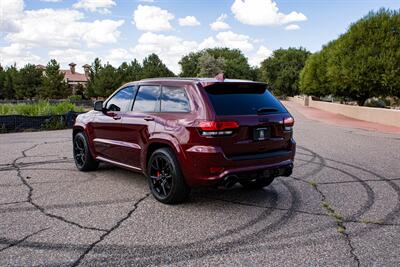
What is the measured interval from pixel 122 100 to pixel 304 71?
4702 centimetres

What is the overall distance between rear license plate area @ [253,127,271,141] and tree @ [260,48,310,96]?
8514 centimetres

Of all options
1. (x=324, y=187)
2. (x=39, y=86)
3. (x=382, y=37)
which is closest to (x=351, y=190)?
(x=324, y=187)

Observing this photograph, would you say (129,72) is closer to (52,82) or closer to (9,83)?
(52,82)

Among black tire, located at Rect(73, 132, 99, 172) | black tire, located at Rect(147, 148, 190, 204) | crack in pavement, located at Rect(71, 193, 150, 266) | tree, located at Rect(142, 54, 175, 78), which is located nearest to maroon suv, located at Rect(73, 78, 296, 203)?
black tire, located at Rect(147, 148, 190, 204)

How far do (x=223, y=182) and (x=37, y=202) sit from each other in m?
2.55

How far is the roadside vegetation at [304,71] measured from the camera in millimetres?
23328

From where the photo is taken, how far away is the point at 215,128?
489cm

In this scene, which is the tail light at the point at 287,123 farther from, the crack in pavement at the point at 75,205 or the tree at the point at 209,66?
the tree at the point at 209,66

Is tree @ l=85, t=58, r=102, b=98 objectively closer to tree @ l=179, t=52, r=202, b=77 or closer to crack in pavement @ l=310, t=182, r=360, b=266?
tree @ l=179, t=52, r=202, b=77

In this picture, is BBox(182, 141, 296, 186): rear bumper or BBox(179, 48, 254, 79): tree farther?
BBox(179, 48, 254, 79): tree

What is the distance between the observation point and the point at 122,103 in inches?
259

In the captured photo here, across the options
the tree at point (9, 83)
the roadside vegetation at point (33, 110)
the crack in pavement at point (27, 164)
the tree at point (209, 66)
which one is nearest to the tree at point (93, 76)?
the tree at point (9, 83)

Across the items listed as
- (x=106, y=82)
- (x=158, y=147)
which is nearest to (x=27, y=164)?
(x=158, y=147)

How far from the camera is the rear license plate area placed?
17.0 feet
